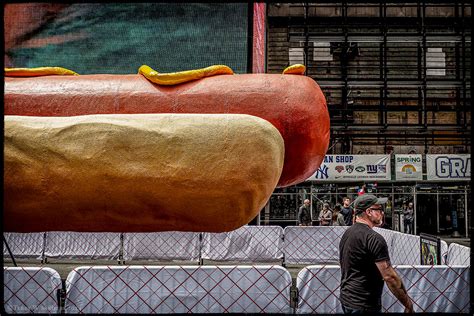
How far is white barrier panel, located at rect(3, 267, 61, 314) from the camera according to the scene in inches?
235

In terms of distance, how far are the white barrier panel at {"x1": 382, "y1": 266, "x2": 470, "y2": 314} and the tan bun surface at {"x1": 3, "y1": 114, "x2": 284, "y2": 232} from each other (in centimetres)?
456

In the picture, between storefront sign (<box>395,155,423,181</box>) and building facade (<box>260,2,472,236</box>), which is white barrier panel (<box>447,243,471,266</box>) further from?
Answer: building facade (<box>260,2,472,236</box>)

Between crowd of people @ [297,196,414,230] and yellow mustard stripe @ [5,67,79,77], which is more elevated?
yellow mustard stripe @ [5,67,79,77]

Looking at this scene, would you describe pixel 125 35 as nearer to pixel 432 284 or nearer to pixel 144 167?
pixel 144 167

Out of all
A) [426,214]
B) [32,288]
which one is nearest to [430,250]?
[32,288]

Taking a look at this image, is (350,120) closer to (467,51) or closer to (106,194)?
(467,51)

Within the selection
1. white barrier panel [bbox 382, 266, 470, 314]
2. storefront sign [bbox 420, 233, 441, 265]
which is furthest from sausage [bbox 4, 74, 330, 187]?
storefront sign [bbox 420, 233, 441, 265]

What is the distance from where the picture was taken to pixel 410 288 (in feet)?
21.3

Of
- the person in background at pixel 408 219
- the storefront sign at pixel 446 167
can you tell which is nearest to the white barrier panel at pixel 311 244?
the storefront sign at pixel 446 167

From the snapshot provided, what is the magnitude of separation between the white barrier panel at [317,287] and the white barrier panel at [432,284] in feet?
2.37

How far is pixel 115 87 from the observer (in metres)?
2.66

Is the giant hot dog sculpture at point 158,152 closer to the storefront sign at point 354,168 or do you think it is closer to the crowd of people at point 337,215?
the crowd of people at point 337,215

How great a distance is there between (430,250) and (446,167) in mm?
10336

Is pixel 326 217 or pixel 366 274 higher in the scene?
pixel 366 274
